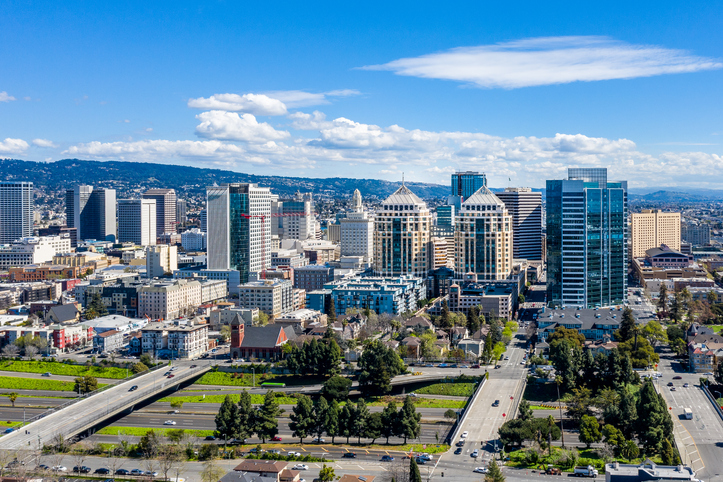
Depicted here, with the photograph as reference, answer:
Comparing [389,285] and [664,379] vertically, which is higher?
[389,285]

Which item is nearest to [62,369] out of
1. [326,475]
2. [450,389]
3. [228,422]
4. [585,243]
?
[228,422]

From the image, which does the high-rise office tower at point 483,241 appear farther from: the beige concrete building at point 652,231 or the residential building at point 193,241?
the residential building at point 193,241

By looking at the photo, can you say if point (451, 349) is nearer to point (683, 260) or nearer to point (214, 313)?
point (214, 313)

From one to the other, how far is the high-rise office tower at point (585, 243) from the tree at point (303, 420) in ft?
172

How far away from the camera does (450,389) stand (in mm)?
70938

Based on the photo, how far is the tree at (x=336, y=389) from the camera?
66250mm

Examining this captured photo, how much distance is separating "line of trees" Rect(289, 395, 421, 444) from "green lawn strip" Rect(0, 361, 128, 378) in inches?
1077

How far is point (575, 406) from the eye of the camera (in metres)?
62.1

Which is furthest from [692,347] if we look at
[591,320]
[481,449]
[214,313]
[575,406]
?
[214,313]

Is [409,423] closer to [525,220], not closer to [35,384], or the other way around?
[35,384]

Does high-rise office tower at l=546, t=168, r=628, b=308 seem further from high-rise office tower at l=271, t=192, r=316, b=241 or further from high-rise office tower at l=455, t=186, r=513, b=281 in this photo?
high-rise office tower at l=271, t=192, r=316, b=241

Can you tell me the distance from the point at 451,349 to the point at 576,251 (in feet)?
87.7

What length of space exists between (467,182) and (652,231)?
47.5 metres

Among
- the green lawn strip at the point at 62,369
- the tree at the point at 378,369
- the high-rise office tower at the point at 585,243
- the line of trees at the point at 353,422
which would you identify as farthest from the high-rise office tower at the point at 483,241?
the line of trees at the point at 353,422
